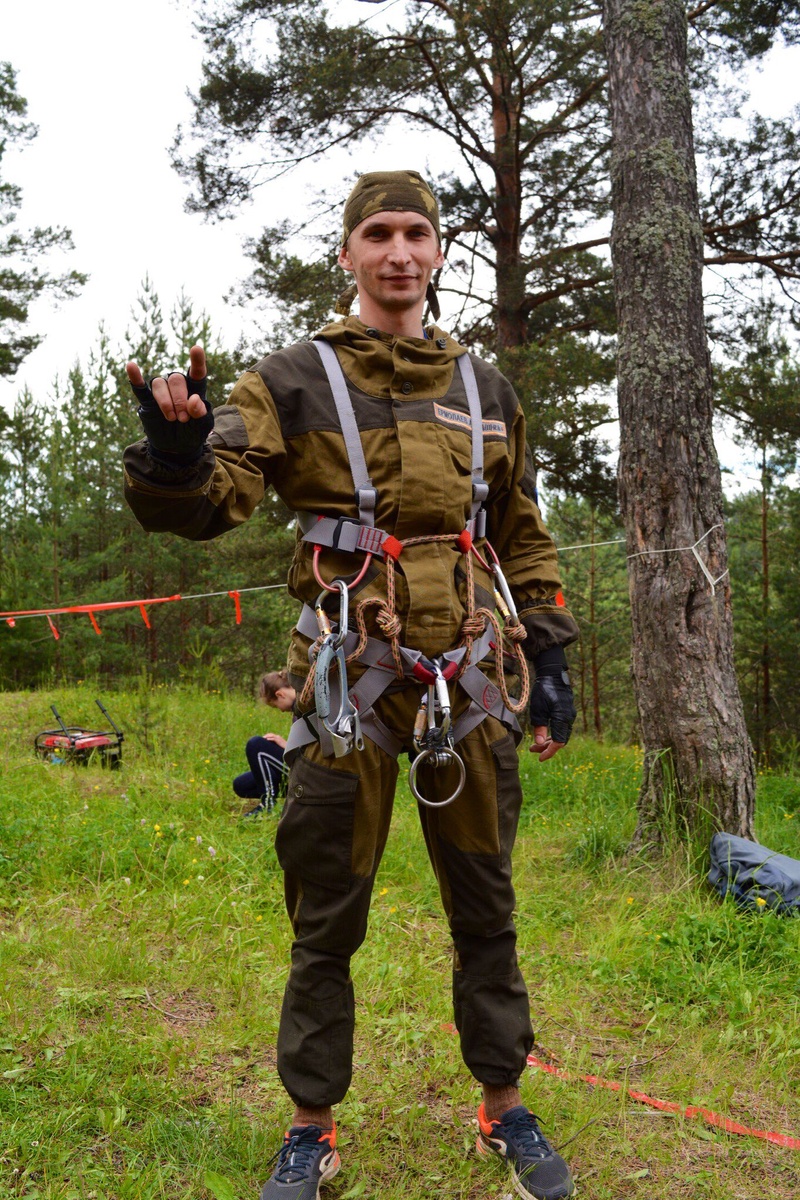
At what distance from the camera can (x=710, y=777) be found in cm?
416

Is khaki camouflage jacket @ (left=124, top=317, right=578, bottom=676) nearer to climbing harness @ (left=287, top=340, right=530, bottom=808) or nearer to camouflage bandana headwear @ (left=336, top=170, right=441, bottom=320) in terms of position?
climbing harness @ (left=287, top=340, right=530, bottom=808)

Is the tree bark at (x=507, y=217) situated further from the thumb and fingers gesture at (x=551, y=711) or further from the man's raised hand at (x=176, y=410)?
the man's raised hand at (x=176, y=410)

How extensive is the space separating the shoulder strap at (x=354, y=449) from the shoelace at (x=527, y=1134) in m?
1.45

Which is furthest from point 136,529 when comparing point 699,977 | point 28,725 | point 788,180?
point 699,977

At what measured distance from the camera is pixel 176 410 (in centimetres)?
177

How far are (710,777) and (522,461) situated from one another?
7.33ft

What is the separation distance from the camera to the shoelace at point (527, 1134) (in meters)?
2.24

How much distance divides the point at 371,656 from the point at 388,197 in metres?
1.08

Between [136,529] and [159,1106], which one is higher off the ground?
[136,529]

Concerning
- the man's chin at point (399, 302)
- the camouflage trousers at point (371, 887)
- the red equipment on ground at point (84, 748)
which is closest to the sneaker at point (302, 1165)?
the camouflage trousers at point (371, 887)

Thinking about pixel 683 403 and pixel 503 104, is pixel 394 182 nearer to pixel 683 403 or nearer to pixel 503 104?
pixel 683 403

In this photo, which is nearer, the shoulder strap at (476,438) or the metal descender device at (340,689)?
the metal descender device at (340,689)

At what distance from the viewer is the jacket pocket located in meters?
2.11

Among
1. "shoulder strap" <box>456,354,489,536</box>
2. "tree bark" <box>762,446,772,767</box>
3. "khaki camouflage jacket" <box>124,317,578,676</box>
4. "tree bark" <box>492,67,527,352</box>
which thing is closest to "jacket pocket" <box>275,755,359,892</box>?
"khaki camouflage jacket" <box>124,317,578,676</box>
